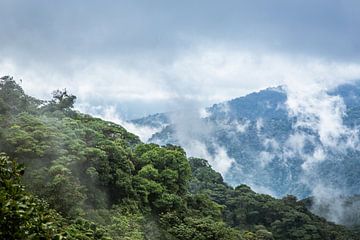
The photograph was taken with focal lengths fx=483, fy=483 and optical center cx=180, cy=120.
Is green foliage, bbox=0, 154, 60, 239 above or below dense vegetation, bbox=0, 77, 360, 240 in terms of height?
below

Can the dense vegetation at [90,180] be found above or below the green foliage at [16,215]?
above

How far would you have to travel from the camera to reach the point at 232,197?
6209 cm

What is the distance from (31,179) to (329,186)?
561 ft

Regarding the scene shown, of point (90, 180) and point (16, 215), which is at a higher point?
point (90, 180)

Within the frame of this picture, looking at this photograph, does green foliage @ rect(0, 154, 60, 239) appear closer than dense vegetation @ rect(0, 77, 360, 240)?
Yes

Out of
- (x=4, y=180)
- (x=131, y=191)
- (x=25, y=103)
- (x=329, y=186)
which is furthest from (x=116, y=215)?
(x=329, y=186)

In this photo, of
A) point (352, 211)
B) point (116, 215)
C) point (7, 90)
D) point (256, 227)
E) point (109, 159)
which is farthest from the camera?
point (352, 211)

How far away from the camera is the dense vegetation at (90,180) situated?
65.6 ft

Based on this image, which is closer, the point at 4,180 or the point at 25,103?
the point at 4,180

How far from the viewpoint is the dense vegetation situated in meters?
20.0

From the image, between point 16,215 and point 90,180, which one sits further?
point 90,180

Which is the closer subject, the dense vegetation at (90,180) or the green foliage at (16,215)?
the green foliage at (16,215)

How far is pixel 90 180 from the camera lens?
26266 mm

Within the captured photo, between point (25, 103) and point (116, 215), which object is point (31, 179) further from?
point (25, 103)
